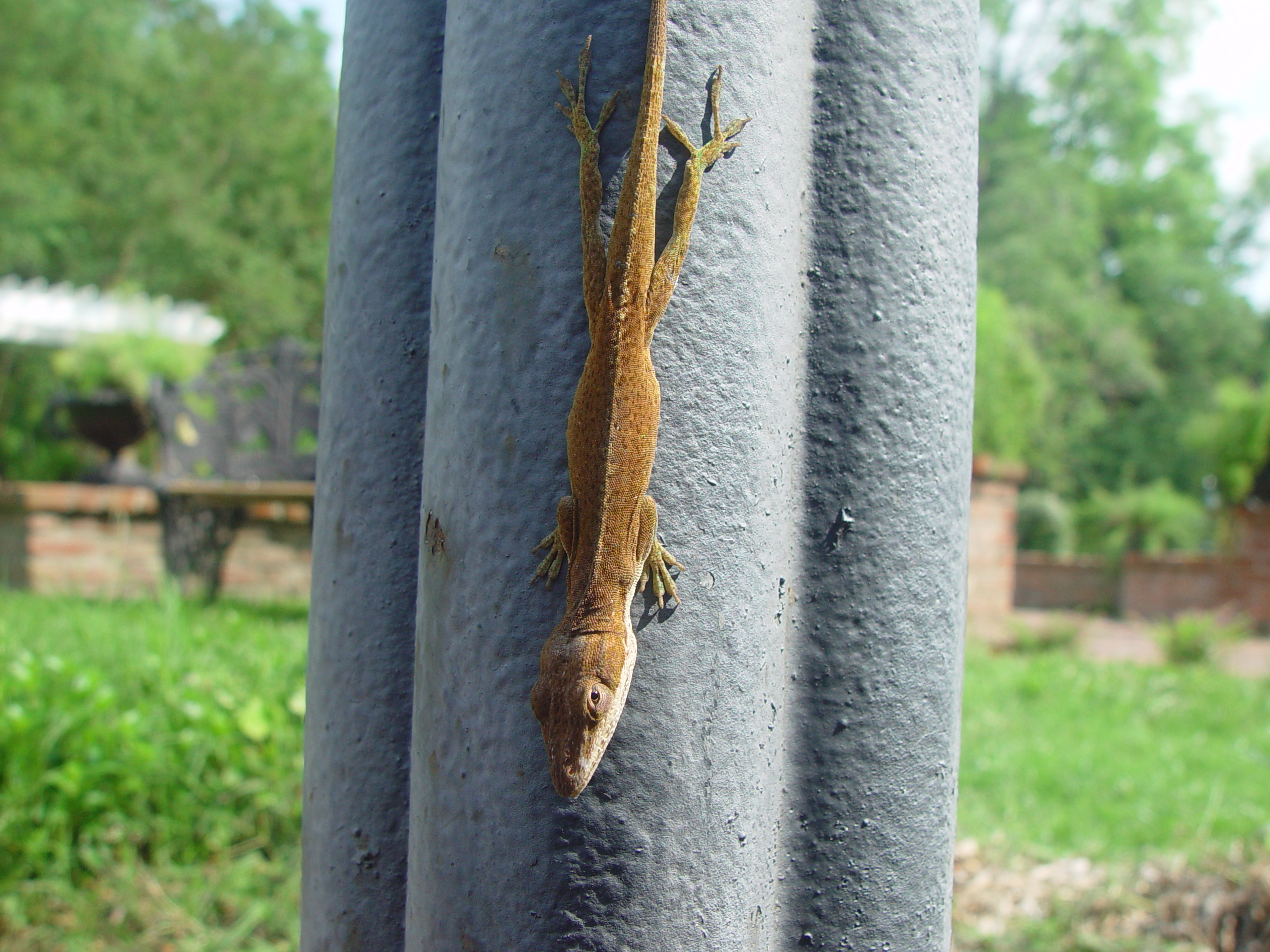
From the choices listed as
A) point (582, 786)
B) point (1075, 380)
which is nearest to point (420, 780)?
point (582, 786)

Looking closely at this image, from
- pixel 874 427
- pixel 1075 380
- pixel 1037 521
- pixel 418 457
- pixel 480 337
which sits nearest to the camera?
pixel 480 337

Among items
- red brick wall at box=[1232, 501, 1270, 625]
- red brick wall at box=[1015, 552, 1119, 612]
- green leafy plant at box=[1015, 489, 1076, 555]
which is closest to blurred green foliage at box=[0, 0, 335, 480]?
red brick wall at box=[1015, 552, 1119, 612]

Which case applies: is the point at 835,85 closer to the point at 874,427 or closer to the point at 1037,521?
the point at 874,427

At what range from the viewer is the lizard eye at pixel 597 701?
1.03 metres

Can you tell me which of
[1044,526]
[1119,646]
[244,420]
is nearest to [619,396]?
[244,420]

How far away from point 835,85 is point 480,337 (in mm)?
611

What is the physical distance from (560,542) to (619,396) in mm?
195

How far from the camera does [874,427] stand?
4.19 feet

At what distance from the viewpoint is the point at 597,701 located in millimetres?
1040

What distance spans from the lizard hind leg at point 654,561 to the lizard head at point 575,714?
0.10 m

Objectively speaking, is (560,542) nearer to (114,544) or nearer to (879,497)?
(879,497)

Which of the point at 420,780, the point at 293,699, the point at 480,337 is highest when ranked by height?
the point at 480,337

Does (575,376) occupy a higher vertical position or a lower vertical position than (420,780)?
higher

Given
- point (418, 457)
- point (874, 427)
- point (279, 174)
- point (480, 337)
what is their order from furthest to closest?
point (279, 174) < point (418, 457) < point (874, 427) < point (480, 337)
